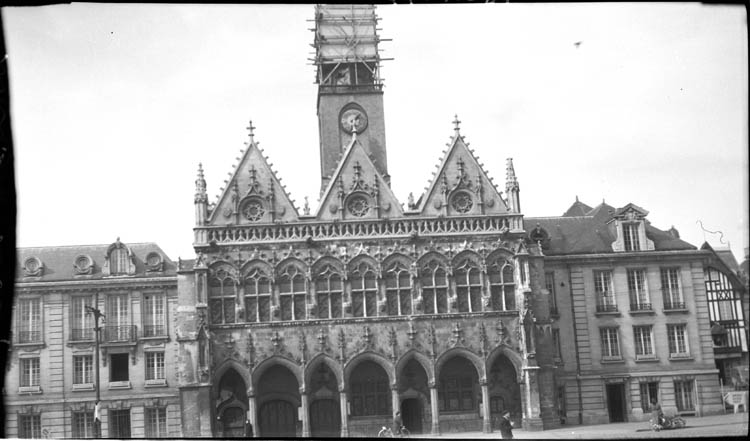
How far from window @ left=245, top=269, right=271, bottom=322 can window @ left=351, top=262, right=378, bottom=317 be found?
3.33 meters

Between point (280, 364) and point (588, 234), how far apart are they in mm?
→ 14889

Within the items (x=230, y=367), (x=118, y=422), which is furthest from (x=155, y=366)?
(x=230, y=367)

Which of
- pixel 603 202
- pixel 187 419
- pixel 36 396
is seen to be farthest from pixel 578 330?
pixel 36 396

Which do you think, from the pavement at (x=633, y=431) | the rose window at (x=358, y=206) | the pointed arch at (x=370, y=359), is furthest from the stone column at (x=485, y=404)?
the rose window at (x=358, y=206)

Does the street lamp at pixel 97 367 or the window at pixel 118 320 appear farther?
the window at pixel 118 320

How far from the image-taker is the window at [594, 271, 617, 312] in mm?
37281

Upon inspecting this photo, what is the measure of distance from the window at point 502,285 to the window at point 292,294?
294 inches

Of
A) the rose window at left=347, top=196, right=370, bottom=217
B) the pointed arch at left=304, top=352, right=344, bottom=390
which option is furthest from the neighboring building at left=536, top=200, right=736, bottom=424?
the pointed arch at left=304, top=352, right=344, bottom=390

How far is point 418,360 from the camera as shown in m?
33.9

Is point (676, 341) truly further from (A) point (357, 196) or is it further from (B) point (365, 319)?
(A) point (357, 196)

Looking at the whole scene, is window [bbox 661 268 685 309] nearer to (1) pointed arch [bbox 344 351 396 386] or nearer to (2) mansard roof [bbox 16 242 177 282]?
(1) pointed arch [bbox 344 351 396 386]

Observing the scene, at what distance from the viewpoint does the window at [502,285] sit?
34875mm

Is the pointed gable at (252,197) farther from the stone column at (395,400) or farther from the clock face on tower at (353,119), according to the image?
the stone column at (395,400)

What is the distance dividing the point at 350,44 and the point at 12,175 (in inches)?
1194
